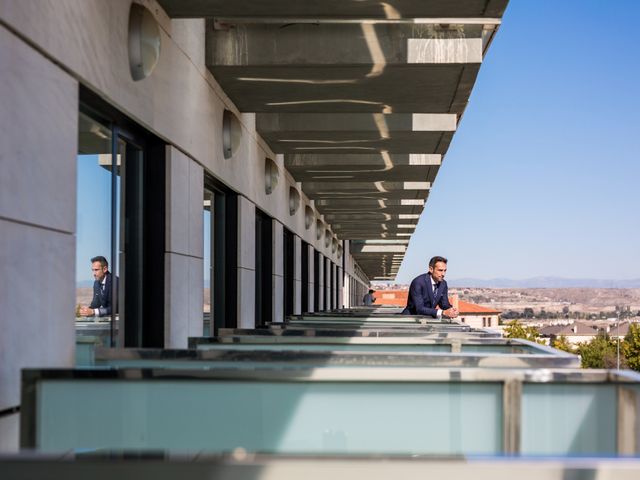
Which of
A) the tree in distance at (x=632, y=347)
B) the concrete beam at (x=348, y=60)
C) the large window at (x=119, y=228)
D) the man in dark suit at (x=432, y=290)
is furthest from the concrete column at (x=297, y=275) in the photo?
the tree in distance at (x=632, y=347)

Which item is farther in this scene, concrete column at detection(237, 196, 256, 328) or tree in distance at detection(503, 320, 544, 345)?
tree in distance at detection(503, 320, 544, 345)

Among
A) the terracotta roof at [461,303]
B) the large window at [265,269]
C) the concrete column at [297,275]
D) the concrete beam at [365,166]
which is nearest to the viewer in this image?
the concrete beam at [365,166]

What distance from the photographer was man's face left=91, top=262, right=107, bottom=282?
19.2 feet

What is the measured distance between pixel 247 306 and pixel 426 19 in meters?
5.46

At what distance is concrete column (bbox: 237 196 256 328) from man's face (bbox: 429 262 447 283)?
8.05 feet

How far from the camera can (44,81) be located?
175 inches

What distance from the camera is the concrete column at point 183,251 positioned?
7.32 meters

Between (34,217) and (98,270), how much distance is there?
5.50 feet

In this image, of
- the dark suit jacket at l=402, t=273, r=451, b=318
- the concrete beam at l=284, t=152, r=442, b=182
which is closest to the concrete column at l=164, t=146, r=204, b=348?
the dark suit jacket at l=402, t=273, r=451, b=318

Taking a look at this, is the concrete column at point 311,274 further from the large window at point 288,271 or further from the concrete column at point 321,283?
the large window at point 288,271

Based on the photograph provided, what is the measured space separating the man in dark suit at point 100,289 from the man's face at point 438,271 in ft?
20.0

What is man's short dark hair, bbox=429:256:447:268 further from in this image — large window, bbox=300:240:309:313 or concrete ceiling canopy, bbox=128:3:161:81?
large window, bbox=300:240:309:313

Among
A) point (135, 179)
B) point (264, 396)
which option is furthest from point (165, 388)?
point (135, 179)

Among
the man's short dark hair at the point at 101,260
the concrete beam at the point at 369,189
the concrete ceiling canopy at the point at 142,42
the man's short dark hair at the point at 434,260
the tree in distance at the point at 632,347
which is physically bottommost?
the tree in distance at the point at 632,347
